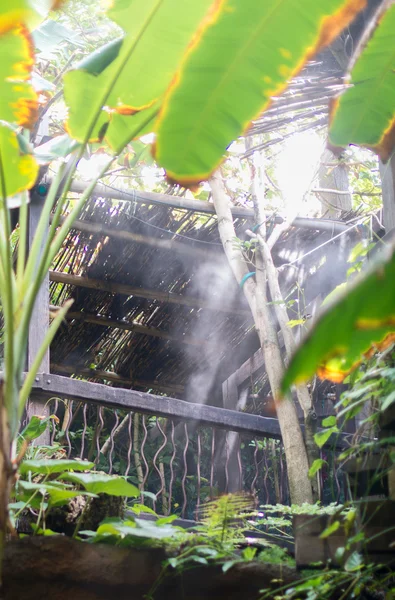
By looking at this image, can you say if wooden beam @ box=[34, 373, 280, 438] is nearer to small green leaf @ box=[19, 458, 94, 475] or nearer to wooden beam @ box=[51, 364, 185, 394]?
wooden beam @ box=[51, 364, 185, 394]

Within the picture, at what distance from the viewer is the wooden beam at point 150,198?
15.1 feet

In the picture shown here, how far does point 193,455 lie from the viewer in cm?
751

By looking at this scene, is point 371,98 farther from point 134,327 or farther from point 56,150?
point 134,327

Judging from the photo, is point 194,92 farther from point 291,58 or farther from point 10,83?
point 10,83

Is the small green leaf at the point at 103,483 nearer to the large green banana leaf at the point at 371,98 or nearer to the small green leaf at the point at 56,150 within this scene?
the small green leaf at the point at 56,150

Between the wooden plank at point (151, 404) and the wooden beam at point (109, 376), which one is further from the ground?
the wooden beam at point (109, 376)

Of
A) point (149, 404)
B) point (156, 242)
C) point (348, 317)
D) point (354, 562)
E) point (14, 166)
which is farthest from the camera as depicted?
point (156, 242)

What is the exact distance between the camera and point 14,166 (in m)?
2.32

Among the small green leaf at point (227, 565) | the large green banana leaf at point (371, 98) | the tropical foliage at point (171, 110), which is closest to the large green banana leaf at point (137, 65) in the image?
the tropical foliage at point (171, 110)

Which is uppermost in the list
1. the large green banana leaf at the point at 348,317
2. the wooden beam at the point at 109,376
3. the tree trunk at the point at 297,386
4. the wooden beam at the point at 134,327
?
the wooden beam at the point at 134,327

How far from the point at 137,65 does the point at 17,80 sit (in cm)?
47

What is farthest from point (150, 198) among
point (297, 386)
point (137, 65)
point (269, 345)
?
point (137, 65)

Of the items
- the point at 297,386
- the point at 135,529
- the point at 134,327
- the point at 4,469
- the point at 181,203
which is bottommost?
the point at 135,529

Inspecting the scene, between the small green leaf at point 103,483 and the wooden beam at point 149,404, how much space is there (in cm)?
215
